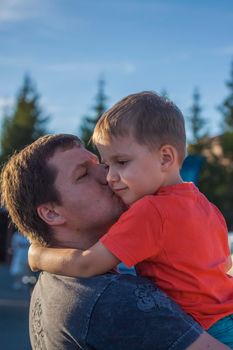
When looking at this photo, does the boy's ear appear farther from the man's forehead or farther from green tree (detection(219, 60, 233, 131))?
green tree (detection(219, 60, 233, 131))

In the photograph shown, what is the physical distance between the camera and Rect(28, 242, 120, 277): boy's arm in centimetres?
187

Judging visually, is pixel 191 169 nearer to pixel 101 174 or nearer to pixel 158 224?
pixel 101 174

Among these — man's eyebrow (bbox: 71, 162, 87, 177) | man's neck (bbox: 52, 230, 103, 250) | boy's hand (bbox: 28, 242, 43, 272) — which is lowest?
boy's hand (bbox: 28, 242, 43, 272)

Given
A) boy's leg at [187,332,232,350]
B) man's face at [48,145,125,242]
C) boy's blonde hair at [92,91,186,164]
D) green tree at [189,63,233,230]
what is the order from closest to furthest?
1. boy's leg at [187,332,232,350]
2. boy's blonde hair at [92,91,186,164]
3. man's face at [48,145,125,242]
4. green tree at [189,63,233,230]

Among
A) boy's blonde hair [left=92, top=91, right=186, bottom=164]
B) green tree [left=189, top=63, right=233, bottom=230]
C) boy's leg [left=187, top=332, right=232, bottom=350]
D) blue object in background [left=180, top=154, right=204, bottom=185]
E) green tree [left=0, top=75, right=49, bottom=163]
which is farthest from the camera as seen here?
green tree [left=0, top=75, right=49, bottom=163]

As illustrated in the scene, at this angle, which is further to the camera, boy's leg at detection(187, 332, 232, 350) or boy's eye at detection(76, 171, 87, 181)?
boy's eye at detection(76, 171, 87, 181)

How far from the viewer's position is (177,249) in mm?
1890

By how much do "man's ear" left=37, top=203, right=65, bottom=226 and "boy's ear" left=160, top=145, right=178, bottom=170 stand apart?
0.40m

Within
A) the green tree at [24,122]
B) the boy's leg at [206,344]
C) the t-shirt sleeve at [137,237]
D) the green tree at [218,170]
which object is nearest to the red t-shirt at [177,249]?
the t-shirt sleeve at [137,237]

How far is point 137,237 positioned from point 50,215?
1.33 ft

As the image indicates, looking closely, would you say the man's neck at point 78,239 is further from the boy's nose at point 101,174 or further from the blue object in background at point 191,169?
the blue object in background at point 191,169

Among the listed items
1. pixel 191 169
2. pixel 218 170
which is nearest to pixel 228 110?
pixel 218 170

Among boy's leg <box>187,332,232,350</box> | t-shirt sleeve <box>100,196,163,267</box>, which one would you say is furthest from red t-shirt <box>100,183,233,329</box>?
boy's leg <box>187,332,232,350</box>

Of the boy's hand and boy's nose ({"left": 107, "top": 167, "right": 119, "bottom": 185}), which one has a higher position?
boy's nose ({"left": 107, "top": 167, "right": 119, "bottom": 185})
